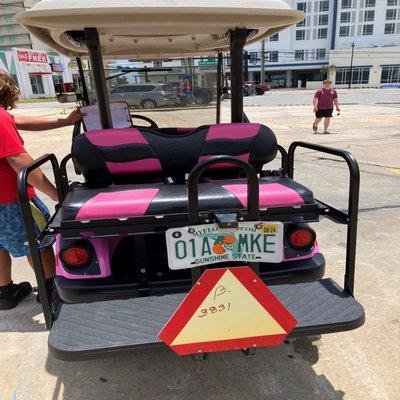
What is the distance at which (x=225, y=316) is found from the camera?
72.4 inches

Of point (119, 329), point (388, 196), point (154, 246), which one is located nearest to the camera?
point (119, 329)

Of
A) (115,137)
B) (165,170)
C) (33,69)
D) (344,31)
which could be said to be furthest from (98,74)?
(344,31)

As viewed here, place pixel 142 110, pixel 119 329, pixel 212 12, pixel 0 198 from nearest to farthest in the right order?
pixel 119 329 → pixel 212 12 → pixel 0 198 → pixel 142 110

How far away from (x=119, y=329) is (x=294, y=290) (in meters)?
0.97

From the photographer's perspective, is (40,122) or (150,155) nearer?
(150,155)

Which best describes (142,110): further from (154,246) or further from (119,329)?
(119,329)

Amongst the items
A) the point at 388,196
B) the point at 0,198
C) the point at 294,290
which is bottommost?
the point at 388,196

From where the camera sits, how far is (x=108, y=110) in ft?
9.60

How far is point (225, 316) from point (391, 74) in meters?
75.7

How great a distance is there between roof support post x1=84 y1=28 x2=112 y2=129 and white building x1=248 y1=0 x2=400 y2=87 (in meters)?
66.5

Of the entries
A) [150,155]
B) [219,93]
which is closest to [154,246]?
[150,155]

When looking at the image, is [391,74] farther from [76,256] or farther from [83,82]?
[76,256]

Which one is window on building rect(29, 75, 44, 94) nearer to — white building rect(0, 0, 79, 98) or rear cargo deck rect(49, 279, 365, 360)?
white building rect(0, 0, 79, 98)

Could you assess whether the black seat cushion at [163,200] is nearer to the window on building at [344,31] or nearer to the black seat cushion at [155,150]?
the black seat cushion at [155,150]
